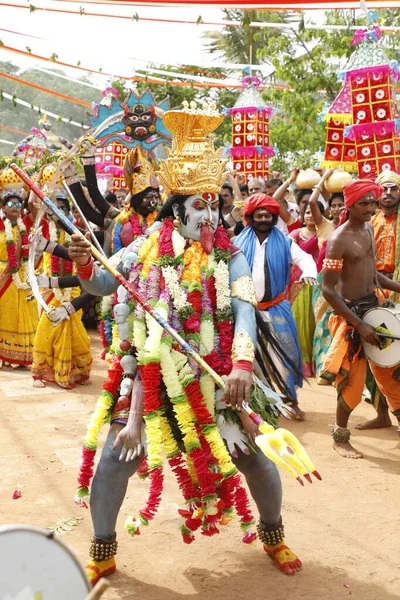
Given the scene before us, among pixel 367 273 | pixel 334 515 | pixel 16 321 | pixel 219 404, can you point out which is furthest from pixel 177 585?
pixel 16 321

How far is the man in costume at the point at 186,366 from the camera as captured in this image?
3480mm

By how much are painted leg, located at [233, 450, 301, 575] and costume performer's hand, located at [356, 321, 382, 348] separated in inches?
78.4

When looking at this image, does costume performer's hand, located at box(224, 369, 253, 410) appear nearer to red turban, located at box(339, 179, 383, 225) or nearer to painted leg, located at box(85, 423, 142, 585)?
painted leg, located at box(85, 423, 142, 585)

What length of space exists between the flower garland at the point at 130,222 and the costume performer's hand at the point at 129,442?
2.39 metres

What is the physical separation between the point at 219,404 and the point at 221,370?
169 millimetres

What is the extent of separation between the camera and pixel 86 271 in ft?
11.7

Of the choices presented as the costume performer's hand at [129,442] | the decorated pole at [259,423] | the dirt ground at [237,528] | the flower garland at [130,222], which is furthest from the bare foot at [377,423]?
the costume performer's hand at [129,442]

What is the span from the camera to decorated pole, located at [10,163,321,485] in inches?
125

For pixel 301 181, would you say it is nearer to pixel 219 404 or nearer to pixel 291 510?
pixel 291 510

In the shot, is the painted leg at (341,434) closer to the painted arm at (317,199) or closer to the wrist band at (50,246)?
the wrist band at (50,246)

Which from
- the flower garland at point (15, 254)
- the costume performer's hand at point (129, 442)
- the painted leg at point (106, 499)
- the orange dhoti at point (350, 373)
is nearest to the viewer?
the costume performer's hand at point (129, 442)

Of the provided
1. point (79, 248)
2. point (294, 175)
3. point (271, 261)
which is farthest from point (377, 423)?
point (79, 248)

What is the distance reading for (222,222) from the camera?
12.9ft

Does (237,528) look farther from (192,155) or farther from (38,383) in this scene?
(38,383)
